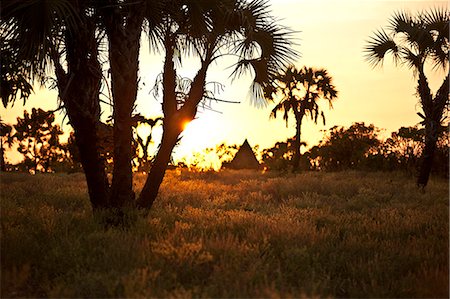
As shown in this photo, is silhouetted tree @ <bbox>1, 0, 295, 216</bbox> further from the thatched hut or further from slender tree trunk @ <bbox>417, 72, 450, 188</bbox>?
the thatched hut

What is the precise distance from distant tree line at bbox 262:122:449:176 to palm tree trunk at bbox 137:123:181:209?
913 inches

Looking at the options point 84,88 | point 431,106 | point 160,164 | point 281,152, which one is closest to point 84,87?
point 84,88

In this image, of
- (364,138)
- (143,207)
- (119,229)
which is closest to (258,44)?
(143,207)

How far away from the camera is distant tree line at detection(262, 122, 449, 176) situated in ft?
104

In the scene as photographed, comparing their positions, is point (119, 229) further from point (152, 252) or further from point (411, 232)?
point (411, 232)

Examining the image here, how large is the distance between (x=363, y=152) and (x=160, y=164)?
34.1 metres

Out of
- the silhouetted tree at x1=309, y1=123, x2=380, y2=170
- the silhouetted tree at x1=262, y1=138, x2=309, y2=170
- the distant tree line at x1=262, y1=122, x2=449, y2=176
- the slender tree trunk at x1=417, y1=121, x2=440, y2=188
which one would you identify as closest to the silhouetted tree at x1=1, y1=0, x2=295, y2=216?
the slender tree trunk at x1=417, y1=121, x2=440, y2=188

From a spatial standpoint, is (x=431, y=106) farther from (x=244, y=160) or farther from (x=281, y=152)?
(x=281, y=152)

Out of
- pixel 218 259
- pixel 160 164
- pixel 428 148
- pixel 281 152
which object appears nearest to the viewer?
pixel 218 259

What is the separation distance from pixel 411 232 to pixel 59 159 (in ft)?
165

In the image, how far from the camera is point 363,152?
136 ft

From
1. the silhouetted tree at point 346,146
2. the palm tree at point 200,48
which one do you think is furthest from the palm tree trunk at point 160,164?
the silhouetted tree at point 346,146

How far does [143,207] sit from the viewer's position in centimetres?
1014

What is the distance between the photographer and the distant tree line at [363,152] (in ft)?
104
